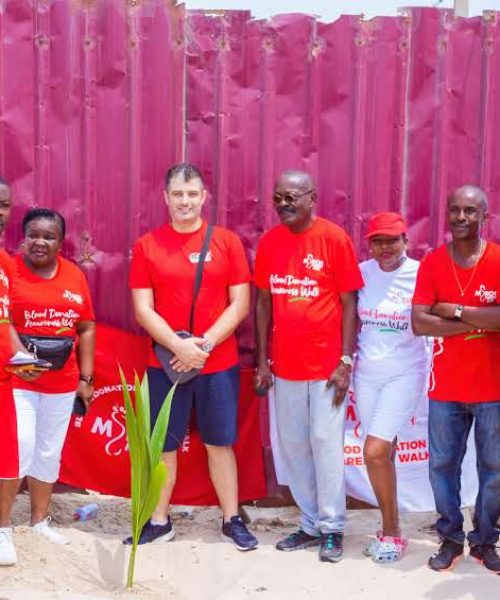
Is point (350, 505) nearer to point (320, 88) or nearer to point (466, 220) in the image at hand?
point (466, 220)

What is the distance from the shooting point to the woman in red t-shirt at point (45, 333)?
4.93 m

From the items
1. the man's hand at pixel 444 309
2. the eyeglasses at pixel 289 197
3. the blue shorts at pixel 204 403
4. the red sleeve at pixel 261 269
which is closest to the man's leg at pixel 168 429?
the blue shorts at pixel 204 403

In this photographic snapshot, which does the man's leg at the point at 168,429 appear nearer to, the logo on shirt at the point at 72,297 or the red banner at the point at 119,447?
the red banner at the point at 119,447

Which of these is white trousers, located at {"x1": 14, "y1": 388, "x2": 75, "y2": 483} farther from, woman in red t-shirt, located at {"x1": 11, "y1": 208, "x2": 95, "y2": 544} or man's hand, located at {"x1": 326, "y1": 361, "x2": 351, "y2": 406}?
man's hand, located at {"x1": 326, "y1": 361, "x2": 351, "y2": 406}

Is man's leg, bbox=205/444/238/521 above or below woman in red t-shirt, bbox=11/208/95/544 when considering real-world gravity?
below

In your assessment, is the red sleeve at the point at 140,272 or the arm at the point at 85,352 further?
the arm at the point at 85,352

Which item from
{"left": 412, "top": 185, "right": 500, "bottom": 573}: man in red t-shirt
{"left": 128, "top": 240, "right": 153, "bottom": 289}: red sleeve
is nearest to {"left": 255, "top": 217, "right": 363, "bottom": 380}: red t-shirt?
{"left": 412, "top": 185, "right": 500, "bottom": 573}: man in red t-shirt

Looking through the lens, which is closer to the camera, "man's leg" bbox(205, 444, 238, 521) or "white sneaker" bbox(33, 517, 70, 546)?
"white sneaker" bbox(33, 517, 70, 546)

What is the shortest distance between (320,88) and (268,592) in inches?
111

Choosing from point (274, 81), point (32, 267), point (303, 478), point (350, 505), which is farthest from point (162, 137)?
point (350, 505)

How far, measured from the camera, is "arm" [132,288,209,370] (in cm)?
489

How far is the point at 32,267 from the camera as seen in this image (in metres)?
5.02

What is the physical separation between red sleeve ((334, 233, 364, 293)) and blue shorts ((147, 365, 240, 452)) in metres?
0.78

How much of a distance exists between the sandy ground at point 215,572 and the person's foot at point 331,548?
42 millimetres
